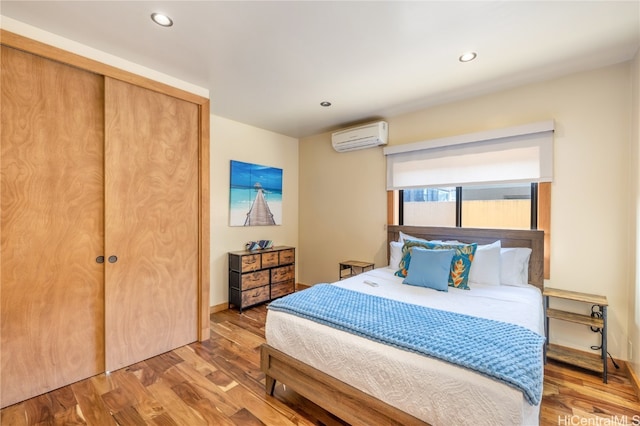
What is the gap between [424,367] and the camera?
140 cm

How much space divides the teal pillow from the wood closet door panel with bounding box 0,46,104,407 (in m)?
2.66

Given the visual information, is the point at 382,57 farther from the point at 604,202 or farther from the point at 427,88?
the point at 604,202

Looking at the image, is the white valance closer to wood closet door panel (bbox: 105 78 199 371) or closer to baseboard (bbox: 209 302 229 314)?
wood closet door panel (bbox: 105 78 199 371)

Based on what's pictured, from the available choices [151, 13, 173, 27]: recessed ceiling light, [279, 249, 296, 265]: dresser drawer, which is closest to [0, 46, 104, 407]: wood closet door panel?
[151, 13, 173, 27]: recessed ceiling light

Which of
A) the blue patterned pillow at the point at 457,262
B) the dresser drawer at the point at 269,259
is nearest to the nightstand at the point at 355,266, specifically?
the blue patterned pillow at the point at 457,262

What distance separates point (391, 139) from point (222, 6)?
2.52m

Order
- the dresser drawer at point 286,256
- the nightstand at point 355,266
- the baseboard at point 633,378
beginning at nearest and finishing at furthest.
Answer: the baseboard at point 633,378 → the nightstand at point 355,266 → the dresser drawer at point 286,256

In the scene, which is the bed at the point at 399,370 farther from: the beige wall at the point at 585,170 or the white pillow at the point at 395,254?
the white pillow at the point at 395,254

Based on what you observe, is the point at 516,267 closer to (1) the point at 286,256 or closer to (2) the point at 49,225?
(1) the point at 286,256

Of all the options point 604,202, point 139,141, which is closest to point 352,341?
point 139,141

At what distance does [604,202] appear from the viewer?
244 cm

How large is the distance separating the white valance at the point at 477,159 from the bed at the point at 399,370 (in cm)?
69

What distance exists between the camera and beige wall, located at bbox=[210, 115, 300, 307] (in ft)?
12.2

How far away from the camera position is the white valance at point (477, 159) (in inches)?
106
